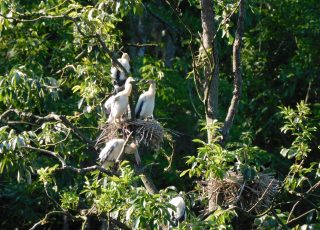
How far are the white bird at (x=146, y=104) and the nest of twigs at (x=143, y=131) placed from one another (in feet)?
3.11

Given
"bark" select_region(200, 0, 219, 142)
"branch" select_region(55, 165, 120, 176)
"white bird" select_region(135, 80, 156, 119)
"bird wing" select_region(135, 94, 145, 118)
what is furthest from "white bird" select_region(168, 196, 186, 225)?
"bird wing" select_region(135, 94, 145, 118)

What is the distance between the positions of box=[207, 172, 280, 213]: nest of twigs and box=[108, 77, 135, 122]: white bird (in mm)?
1278

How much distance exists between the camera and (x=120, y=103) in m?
10.1

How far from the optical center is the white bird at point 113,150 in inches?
399

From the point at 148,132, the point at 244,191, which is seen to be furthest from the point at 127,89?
the point at 244,191

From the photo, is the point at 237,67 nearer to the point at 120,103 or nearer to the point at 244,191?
the point at 244,191

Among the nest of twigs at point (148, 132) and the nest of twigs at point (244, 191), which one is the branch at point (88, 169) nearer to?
the nest of twigs at point (148, 132)

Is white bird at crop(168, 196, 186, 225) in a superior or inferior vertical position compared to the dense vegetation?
inferior

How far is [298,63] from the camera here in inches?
597

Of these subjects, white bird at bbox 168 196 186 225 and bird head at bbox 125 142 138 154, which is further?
bird head at bbox 125 142 138 154

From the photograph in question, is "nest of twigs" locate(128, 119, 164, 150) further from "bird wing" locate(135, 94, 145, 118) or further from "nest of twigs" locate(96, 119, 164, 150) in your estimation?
"bird wing" locate(135, 94, 145, 118)

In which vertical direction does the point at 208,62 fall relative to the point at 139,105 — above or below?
above

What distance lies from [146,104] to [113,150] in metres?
1.13

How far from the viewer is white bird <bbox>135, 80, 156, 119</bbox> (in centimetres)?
1102
